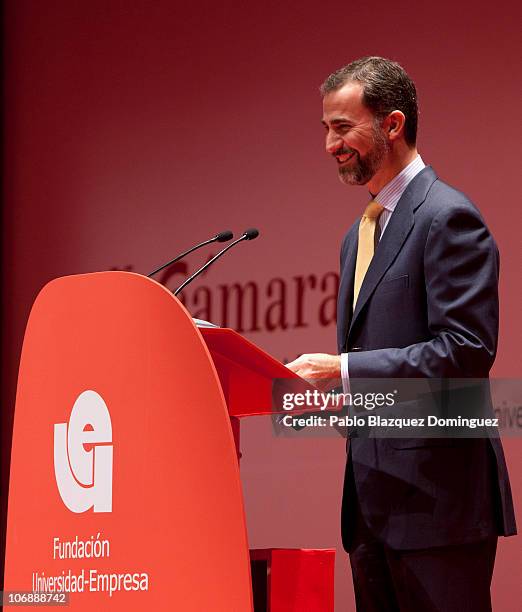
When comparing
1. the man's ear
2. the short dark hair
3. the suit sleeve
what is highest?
the short dark hair

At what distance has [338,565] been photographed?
13.5ft

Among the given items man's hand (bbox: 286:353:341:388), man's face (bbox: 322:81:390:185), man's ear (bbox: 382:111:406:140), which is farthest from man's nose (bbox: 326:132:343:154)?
man's hand (bbox: 286:353:341:388)

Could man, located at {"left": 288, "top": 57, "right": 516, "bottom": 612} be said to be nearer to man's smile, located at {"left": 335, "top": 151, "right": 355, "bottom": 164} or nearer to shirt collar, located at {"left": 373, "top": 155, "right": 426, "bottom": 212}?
shirt collar, located at {"left": 373, "top": 155, "right": 426, "bottom": 212}

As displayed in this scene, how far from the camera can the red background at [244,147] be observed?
12.7 ft

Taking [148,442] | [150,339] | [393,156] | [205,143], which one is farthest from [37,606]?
[205,143]

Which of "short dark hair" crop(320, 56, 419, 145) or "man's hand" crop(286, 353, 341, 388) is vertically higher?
"short dark hair" crop(320, 56, 419, 145)

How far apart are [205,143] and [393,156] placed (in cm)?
240

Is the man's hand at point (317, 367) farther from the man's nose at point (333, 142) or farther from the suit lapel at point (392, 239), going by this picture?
the man's nose at point (333, 142)

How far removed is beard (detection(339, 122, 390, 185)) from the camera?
7.51 feet

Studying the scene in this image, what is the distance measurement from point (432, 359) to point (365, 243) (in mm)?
419

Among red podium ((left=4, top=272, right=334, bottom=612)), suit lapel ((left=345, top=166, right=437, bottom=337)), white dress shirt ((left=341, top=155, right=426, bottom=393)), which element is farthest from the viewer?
white dress shirt ((left=341, top=155, right=426, bottom=393))

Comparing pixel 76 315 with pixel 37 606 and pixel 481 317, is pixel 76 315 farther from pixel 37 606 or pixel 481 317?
pixel 481 317

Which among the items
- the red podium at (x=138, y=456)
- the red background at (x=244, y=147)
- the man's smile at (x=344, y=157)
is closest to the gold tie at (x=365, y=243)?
the man's smile at (x=344, y=157)

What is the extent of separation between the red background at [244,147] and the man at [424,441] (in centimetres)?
166
